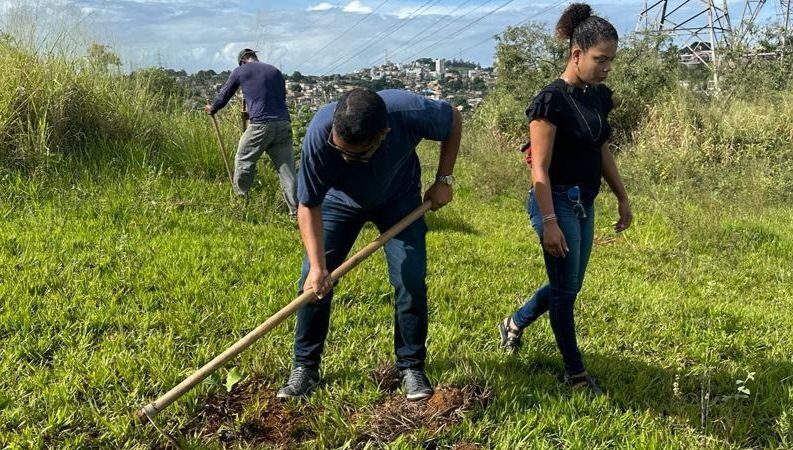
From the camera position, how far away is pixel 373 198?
2688 millimetres

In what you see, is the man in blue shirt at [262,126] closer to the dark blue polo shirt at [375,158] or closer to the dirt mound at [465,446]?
the dark blue polo shirt at [375,158]

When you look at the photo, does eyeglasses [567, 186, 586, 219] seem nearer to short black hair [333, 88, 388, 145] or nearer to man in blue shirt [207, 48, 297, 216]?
short black hair [333, 88, 388, 145]

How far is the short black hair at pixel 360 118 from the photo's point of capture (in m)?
2.21

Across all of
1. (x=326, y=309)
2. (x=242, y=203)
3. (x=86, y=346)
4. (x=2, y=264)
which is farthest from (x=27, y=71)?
(x=326, y=309)

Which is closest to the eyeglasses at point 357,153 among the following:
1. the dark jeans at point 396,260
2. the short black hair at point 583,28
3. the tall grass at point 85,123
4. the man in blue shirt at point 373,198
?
the man in blue shirt at point 373,198

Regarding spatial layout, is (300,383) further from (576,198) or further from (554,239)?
(576,198)

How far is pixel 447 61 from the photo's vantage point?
3161cm

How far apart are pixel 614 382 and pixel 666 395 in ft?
0.85

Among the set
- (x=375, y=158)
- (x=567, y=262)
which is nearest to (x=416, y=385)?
(x=567, y=262)

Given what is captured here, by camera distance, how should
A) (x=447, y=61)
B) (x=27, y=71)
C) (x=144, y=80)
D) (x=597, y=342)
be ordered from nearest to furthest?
(x=597, y=342) < (x=27, y=71) < (x=144, y=80) < (x=447, y=61)

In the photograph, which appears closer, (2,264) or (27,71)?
(2,264)

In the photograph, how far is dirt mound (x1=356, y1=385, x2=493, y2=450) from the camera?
105 inches

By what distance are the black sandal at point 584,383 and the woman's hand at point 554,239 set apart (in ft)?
2.40

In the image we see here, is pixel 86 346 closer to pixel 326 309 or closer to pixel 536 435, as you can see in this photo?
pixel 326 309
